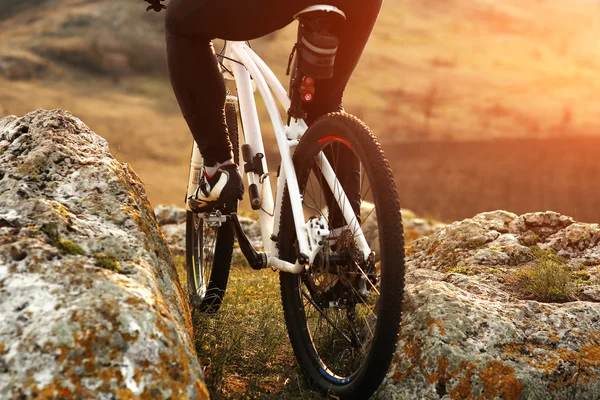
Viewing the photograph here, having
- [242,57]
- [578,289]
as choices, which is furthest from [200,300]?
[578,289]

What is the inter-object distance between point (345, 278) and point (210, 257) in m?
1.72

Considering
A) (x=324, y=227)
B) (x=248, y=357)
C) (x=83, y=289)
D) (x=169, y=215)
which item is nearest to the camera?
(x=83, y=289)

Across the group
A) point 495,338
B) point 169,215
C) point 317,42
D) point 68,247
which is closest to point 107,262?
point 68,247

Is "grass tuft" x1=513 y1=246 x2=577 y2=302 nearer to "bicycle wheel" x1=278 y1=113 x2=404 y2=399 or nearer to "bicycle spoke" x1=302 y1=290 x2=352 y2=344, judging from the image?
"bicycle wheel" x1=278 y1=113 x2=404 y2=399

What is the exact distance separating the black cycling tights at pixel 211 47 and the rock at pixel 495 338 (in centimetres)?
112

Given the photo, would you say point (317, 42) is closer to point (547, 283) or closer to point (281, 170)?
point (281, 170)

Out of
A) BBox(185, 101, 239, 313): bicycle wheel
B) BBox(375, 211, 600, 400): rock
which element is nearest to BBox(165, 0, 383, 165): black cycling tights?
BBox(185, 101, 239, 313): bicycle wheel

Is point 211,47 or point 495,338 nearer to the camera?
point 495,338

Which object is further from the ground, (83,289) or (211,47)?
(211,47)

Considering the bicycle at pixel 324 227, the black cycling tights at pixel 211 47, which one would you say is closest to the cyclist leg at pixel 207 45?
the black cycling tights at pixel 211 47

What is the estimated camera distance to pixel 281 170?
3.20 m

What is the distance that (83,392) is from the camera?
2.01m

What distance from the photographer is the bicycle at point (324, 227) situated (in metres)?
2.54

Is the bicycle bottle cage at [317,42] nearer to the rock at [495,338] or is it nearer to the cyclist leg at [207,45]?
the cyclist leg at [207,45]
